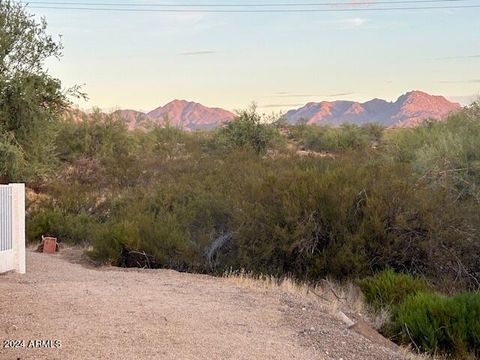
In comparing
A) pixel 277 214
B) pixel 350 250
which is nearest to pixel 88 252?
pixel 277 214

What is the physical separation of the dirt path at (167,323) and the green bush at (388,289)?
1761 mm

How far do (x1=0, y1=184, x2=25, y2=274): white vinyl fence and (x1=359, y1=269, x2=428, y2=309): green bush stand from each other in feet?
23.3

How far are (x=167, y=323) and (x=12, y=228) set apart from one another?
6.28m

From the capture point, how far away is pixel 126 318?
9.12m

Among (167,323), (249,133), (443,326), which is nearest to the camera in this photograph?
(167,323)

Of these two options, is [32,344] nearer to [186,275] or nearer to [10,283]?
[10,283]

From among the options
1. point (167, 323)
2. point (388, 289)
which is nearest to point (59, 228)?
point (388, 289)

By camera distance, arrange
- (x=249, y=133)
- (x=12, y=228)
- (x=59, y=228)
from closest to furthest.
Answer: (x=12, y=228), (x=59, y=228), (x=249, y=133)

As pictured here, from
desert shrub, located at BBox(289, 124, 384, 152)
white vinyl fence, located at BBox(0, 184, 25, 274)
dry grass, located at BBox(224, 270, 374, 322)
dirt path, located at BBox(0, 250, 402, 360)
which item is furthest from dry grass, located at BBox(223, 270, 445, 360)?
desert shrub, located at BBox(289, 124, 384, 152)

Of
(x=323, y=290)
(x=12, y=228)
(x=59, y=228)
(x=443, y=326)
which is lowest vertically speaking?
(x=59, y=228)

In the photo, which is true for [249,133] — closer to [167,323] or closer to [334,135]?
[334,135]

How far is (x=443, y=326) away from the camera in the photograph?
A: 423 inches

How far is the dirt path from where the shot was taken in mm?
7746

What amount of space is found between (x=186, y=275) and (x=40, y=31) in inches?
392
